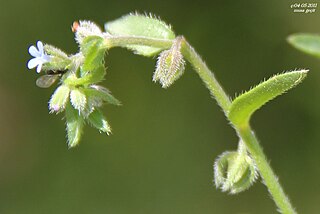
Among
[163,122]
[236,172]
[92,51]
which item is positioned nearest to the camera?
[92,51]

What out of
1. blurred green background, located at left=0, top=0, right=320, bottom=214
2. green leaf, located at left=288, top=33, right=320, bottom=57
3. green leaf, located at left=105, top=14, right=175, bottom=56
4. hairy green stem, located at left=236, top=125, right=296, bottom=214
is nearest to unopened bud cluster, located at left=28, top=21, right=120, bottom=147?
green leaf, located at left=105, top=14, right=175, bottom=56

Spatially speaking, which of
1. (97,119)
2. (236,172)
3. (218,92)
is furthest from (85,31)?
(236,172)

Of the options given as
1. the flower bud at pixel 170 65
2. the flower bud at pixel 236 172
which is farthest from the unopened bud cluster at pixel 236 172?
the flower bud at pixel 170 65

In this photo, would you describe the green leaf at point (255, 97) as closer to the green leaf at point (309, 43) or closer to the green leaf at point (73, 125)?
the green leaf at point (309, 43)

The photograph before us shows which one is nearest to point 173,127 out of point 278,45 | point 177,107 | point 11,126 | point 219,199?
point 177,107

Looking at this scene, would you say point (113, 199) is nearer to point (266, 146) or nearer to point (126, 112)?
point (126, 112)

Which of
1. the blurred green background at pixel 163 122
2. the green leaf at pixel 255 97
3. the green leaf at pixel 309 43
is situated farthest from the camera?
the blurred green background at pixel 163 122

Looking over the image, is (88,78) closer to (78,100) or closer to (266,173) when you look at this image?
(78,100)
